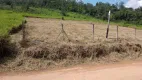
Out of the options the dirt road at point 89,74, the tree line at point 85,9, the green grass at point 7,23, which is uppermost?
the tree line at point 85,9

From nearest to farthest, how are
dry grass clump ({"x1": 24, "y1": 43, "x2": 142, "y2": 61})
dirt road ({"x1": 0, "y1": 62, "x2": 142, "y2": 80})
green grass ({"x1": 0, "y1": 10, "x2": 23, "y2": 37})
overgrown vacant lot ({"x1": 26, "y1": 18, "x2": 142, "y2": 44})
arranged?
dirt road ({"x1": 0, "y1": 62, "x2": 142, "y2": 80}), dry grass clump ({"x1": 24, "y1": 43, "x2": 142, "y2": 61}), green grass ({"x1": 0, "y1": 10, "x2": 23, "y2": 37}), overgrown vacant lot ({"x1": 26, "y1": 18, "x2": 142, "y2": 44})

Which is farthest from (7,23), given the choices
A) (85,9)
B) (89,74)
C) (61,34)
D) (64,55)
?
(85,9)

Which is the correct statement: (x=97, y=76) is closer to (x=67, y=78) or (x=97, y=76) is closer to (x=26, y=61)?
(x=67, y=78)

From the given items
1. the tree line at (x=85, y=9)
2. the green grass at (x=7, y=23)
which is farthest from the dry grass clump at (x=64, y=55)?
the tree line at (x=85, y=9)

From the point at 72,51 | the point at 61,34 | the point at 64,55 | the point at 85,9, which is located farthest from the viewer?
the point at 85,9

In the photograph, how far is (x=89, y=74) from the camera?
904 centimetres

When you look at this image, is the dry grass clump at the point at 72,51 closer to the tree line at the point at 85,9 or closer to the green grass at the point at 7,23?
the green grass at the point at 7,23

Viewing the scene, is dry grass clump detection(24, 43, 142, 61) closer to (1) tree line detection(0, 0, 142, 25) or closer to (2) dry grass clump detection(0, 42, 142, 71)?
(2) dry grass clump detection(0, 42, 142, 71)

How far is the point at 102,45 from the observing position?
1140 cm

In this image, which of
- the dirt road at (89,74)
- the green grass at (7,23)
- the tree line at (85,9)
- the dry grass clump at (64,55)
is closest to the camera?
the dirt road at (89,74)

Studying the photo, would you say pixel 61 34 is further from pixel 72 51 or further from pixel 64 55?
pixel 64 55

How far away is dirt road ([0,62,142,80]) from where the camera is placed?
8469mm

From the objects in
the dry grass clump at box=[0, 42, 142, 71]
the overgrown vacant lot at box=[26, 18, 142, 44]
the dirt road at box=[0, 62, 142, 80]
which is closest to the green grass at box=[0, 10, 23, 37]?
the overgrown vacant lot at box=[26, 18, 142, 44]

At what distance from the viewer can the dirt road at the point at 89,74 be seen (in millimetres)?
8469
